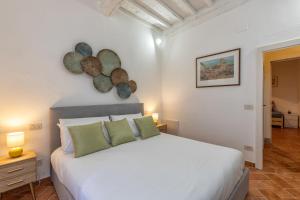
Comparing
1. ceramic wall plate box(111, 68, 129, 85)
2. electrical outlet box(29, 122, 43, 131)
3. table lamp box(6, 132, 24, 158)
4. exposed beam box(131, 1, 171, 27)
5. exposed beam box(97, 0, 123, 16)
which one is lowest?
table lamp box(6, 132, 24, 158)

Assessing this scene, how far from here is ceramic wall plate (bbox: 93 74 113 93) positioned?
2893mm

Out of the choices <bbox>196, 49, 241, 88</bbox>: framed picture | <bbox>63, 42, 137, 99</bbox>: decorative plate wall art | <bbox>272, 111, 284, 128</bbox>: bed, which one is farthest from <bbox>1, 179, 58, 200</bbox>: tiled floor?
<bbox>272, 111, 284, 128</bbox>: bed

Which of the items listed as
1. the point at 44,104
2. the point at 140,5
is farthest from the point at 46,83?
the point at 140,5

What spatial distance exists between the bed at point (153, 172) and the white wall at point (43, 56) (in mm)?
281

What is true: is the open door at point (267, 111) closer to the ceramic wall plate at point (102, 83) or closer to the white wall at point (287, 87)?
the white wall at point (287, 87)

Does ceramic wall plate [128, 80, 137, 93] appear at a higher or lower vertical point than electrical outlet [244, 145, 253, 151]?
higher

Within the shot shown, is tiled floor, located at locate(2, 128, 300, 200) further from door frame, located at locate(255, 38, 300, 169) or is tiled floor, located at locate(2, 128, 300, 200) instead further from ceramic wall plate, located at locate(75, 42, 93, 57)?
ceramic wall plate, located at locate(75, 42, 93, 57)

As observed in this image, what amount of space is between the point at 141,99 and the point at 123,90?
0.60 metres

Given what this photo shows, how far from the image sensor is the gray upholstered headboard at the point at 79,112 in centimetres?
232

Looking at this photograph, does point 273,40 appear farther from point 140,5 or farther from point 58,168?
point 58,168

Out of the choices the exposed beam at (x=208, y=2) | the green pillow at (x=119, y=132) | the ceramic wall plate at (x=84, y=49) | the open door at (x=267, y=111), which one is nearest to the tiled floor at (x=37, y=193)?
the green pillow at (x=119, y=132)

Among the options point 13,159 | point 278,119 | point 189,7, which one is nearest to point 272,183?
point 189,7

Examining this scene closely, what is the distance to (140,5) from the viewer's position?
120 inches

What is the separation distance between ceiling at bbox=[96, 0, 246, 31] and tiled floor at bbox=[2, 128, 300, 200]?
297 centimetres
